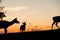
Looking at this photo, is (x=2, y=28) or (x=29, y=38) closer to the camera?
(x=29, y=38)

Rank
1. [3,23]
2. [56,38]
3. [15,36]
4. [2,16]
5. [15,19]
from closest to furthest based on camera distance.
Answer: [56,38]
[15,36]
[3,23]
[15,19]
[2,16]

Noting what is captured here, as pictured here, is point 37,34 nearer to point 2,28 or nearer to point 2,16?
point 2,28

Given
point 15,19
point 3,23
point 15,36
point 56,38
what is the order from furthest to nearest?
point 15,19, point 3,23, point 15,36, point 56,38

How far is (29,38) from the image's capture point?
1695 cm

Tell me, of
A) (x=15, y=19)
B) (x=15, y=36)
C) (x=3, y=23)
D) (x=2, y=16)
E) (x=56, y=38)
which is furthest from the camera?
(x=2, y=16)

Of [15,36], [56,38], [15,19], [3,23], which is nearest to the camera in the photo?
[56,38]

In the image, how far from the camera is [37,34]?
696 inches

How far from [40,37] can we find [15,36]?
199cm

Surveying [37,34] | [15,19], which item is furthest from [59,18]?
[37,34]

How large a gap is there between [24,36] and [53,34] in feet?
7.08

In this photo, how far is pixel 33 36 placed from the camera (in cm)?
1733

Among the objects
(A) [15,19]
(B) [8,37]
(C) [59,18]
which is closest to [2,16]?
(A) [15,19]

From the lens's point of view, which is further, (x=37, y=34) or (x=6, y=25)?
(x=6, y=25)

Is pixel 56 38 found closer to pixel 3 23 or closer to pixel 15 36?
pixel 15 36
